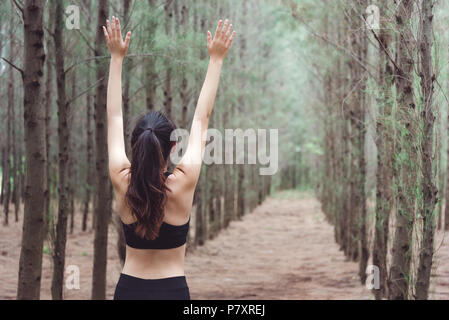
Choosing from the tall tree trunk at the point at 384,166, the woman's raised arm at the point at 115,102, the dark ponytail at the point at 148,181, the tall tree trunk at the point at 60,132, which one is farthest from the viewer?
the tall tree trunk at the point at 60,132

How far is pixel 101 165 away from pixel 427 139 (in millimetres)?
3660

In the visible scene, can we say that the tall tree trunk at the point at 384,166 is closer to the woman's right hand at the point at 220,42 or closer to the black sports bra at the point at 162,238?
the woman's right hand at the point at 220,42

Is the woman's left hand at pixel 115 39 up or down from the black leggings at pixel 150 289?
up

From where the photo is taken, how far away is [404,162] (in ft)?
15.4

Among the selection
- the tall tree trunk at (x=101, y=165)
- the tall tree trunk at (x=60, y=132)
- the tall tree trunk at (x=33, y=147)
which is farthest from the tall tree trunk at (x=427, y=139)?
the tall tree trunk at (x=60, y=132)

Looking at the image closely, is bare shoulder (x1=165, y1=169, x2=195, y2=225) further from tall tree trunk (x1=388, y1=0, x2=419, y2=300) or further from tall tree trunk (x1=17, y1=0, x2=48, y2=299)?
tall tree trunk (x1=388, y1=0, x2=419, y2=300)

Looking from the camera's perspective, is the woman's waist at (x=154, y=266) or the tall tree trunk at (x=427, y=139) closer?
the woman's waist at (x=154, y=266)

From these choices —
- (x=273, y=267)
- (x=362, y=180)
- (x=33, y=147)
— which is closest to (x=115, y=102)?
(x=33, y=147)

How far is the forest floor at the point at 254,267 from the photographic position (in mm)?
8414

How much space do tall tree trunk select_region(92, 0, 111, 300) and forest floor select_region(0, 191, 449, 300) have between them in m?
1.85

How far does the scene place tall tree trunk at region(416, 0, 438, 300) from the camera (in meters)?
4.22

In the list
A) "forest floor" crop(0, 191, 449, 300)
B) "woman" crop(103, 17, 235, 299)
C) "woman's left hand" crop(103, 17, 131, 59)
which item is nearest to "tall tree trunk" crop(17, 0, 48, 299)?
"woman's left hand" crop(103, 17, 131, 59)

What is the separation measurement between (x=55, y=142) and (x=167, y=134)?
55.0 feet

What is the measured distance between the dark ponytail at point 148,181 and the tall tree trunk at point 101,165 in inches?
171
